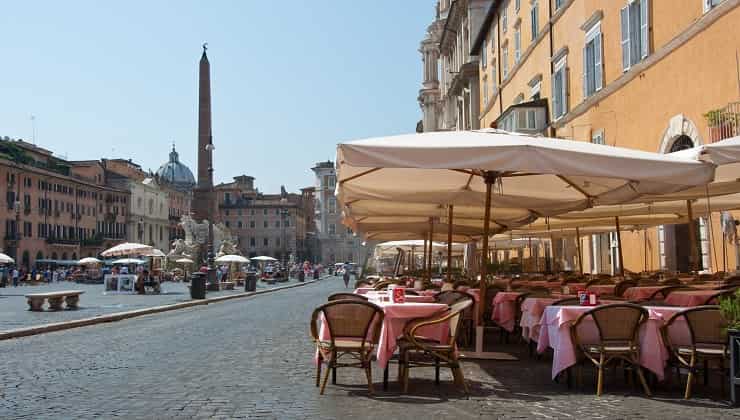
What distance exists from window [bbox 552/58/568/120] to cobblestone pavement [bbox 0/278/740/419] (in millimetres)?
18263

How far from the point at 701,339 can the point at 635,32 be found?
591 inches

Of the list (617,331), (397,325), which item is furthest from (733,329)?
(397,325)

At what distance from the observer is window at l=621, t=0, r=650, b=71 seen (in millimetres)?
19891

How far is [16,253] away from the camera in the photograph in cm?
7656

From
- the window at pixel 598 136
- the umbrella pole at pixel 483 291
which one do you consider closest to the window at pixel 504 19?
the window at pixel 598 136

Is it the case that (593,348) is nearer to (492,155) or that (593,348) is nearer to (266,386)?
(492,155)

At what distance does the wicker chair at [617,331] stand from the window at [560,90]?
71.4 ft

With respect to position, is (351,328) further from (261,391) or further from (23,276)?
(23,276)

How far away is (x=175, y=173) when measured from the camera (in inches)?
5610

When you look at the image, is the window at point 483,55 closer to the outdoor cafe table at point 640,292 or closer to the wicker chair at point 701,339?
the outdoor cafe table at point 640,292

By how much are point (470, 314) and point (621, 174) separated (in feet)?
14.6

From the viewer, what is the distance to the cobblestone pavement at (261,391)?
666cm

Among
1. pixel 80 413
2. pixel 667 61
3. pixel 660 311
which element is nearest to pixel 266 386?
pixel 80 413

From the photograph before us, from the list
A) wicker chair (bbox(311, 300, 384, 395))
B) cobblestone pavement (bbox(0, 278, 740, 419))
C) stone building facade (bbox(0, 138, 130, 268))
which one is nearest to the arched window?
cobblestone pavement (bbox(0, 278, 740, 419))
